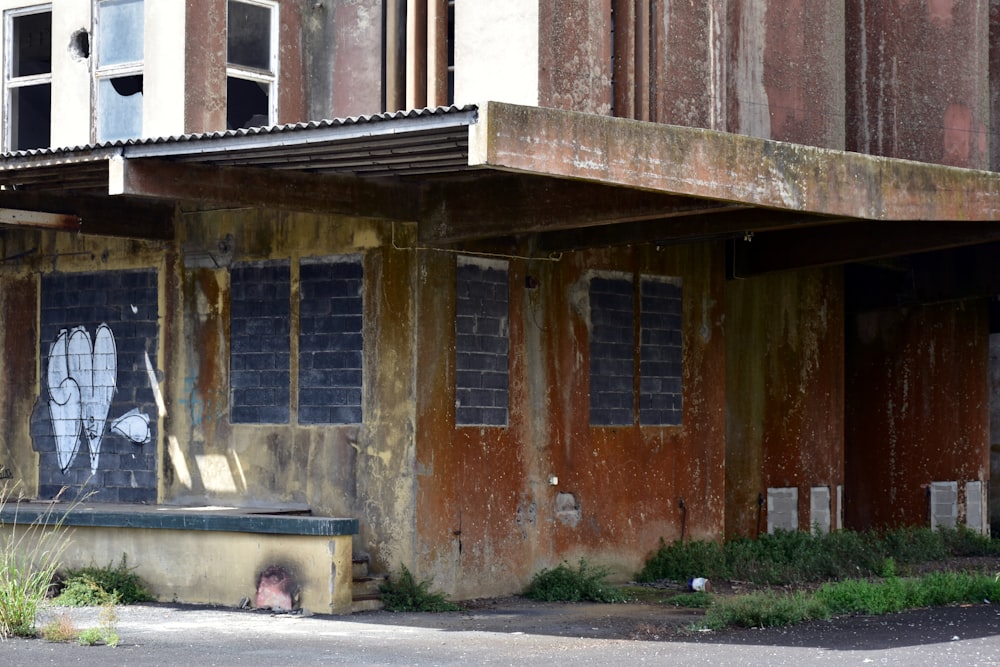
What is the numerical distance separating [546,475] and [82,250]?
5809 mm

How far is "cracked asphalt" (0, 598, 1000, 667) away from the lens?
11234mm

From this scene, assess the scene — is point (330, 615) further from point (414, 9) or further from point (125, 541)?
point (414, 9)

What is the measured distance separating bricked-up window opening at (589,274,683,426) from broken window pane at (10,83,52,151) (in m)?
7.33

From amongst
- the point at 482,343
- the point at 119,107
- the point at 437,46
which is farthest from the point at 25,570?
the point at 437,46

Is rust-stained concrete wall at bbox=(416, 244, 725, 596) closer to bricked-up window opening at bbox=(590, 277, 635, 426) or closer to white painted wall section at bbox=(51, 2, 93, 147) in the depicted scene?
bricked-up window opening at bbox=(590, 277, 635, 426)

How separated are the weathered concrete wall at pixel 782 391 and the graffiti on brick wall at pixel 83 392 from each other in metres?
7.33

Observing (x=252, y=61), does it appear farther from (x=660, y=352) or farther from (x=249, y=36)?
(x=660, y=352)

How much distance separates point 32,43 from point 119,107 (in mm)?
2360

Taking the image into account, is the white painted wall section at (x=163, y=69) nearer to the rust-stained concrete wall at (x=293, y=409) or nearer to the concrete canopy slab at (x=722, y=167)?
the rust-stained concrete wall at (x=293, y=409)

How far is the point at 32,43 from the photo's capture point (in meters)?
19.4

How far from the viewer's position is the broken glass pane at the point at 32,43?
19.0 m

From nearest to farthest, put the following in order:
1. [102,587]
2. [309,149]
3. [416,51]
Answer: [309,149]
[102,587]
[416,51]

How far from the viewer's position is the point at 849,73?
64.4 feet

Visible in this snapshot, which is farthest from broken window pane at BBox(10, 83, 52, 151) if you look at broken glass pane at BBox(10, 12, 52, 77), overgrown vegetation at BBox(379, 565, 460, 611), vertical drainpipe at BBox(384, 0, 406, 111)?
overgrown vegetation at BBox(379, 565, 460, 611)
